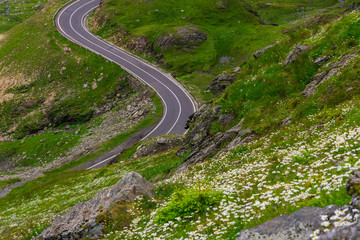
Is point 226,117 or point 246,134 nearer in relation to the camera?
point 246,134

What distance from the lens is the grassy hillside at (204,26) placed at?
106 metres

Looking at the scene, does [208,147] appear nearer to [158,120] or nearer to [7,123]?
[158,120]

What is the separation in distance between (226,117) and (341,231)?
2471 centimetres

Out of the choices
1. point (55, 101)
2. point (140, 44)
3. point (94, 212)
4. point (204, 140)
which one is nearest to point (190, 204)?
point (94, 212)

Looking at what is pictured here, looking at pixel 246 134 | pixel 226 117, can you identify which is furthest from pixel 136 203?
pixel 226 117

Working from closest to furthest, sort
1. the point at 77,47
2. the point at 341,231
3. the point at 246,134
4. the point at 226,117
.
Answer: the point at 341,231 < the point at 246,134 < the point at 226,117 < the point at 77,47

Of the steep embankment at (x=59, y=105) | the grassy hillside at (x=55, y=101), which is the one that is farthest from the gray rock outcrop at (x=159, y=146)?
the grassy hillside at (x=55, y=101)

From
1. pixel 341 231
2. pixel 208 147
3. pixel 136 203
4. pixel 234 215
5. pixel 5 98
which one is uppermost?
pixel 5 98

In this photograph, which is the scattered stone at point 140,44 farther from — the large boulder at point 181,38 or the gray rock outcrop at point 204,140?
the gray rock outcrop at point 204,140

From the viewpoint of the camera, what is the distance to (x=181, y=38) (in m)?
113

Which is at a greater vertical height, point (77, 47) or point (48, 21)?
point (48, 21)

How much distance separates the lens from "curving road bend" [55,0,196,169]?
80.9 metres

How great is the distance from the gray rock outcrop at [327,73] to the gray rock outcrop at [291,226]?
676 inches

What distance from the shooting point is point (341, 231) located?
20.7 feet
